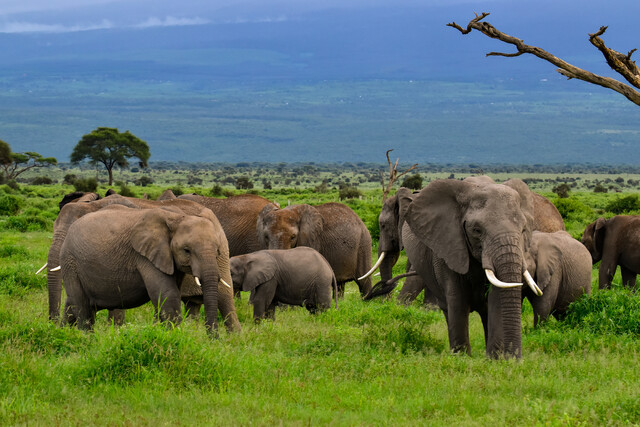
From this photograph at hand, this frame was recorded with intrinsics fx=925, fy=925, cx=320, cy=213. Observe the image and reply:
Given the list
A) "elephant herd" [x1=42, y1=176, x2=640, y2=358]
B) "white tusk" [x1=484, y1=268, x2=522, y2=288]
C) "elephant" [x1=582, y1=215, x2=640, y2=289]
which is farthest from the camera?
"elephant" [x1=582, y1=215, x2=640, y2=289]

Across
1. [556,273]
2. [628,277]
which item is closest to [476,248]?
[556,273]

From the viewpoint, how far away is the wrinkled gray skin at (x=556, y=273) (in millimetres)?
10391

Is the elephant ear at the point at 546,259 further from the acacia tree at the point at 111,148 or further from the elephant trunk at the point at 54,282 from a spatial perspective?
the acacia tree at the point at 111,148

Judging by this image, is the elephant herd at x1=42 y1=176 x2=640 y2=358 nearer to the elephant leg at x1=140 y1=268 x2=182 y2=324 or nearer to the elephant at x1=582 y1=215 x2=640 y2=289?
the elephant leg at x1=140 y1=268 x2=182 y2=324

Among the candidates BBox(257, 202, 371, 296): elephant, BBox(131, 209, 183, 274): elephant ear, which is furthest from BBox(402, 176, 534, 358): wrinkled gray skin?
BBox(257, 202, 371, 296): elephant

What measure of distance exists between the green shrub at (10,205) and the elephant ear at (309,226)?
21.3m

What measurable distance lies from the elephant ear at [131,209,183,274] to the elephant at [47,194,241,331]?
62 centimetres

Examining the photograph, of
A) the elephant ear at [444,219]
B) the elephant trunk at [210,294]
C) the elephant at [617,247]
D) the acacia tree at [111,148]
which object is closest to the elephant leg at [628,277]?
the elephant at [617,247]

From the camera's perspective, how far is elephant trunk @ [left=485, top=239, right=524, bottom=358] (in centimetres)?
886

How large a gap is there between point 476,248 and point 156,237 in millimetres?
3662

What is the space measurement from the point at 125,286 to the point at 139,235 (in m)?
0.67

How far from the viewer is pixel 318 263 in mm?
13953

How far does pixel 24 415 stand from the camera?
6.91m

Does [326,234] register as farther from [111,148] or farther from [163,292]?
[111,148]
